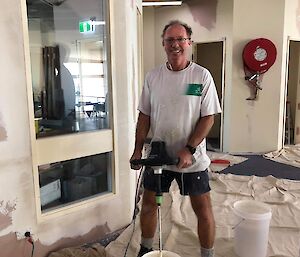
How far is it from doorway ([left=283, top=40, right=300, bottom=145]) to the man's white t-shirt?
4463 millimetres

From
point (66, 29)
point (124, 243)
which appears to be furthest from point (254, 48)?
point (124, 243)

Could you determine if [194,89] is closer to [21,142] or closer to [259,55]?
[21,142]

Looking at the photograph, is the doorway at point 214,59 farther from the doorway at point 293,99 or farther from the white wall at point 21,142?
the white wall at point 21,142

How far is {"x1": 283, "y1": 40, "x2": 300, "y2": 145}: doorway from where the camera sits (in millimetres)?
5785

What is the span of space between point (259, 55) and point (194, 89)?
346 cm

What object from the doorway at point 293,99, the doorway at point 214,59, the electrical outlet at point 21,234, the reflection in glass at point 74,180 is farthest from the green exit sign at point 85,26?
the doorway at point 293,99

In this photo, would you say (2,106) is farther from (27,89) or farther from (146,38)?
(146,38)

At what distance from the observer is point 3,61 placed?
1789mm

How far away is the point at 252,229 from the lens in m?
2.11

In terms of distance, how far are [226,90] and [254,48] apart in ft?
2.64

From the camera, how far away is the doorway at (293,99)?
5.79 m

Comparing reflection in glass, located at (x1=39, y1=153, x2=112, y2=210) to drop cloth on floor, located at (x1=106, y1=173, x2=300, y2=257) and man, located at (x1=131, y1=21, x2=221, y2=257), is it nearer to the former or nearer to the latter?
drop cloth on floor, located at (x1=106, y1=173, x2=300, y2=257)

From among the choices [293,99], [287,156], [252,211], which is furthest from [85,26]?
[293,99]

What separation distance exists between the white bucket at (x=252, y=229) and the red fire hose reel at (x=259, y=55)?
3188 millimetres
